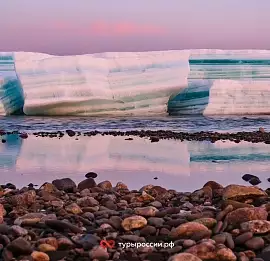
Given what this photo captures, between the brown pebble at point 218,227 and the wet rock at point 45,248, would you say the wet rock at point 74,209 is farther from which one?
the brown pebble at point 218,227

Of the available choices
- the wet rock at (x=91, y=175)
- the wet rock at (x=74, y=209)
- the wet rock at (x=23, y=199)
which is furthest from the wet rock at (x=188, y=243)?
the wet rock at (x=91, y=175)

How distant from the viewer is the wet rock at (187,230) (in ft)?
10.7

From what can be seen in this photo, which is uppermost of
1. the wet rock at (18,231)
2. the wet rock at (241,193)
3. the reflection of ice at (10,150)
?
the wet rock at (241,193)

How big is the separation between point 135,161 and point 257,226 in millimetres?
4306

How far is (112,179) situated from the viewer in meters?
6.09

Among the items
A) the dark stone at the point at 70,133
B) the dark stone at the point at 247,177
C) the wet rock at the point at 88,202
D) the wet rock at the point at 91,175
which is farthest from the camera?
the dark stone at the point at 70,133

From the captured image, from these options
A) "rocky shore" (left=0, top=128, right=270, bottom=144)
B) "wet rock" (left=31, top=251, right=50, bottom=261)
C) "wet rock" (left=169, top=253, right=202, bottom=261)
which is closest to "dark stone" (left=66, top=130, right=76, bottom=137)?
"rocky shore" (left=0, top=128, right=270, bottom=144)

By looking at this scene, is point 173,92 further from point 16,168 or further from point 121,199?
point 121,199

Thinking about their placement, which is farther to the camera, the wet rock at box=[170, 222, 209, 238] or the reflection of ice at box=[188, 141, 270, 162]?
the reflection of ice at box=[188, 141, 270, 162]

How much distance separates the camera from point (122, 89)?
1655cm

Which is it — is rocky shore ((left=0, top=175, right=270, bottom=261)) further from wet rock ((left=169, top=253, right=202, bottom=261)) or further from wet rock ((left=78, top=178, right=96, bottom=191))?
wet rock ((left=78, top=178, right=96, bottom=191))

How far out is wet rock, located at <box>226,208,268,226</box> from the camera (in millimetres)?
3412

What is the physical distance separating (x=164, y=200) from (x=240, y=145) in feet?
17.5

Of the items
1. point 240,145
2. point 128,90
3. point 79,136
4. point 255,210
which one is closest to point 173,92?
point 128,90
